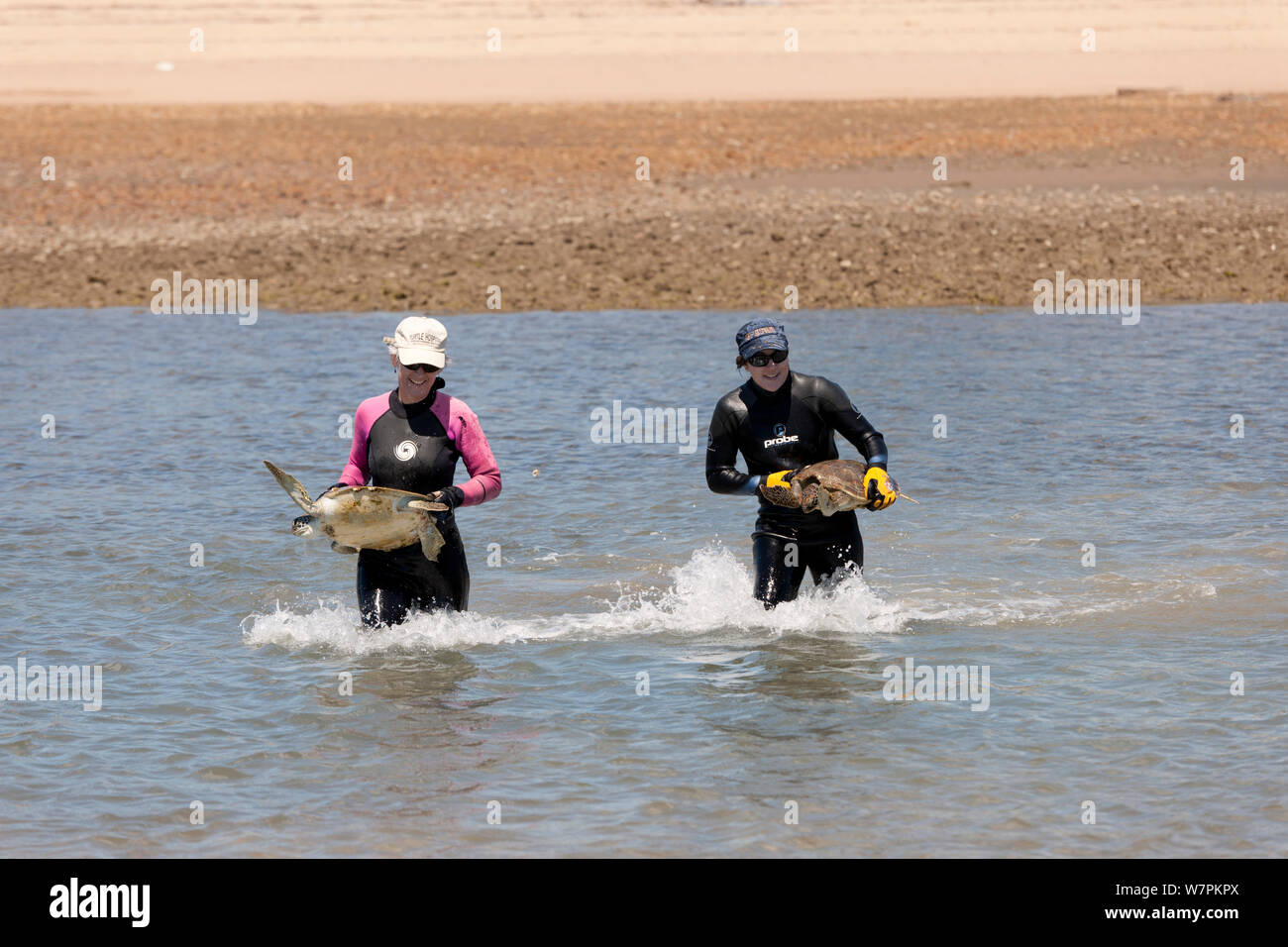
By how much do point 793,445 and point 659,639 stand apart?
5.01ft

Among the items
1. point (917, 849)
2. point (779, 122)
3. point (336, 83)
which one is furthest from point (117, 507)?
point (336, 83)

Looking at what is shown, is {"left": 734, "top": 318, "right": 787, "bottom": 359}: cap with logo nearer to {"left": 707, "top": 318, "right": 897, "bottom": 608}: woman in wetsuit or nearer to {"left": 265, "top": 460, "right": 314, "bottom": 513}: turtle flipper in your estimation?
{"left": 707, "top": 318, "right": 897, "bottom": 608}: woman in wetsuit

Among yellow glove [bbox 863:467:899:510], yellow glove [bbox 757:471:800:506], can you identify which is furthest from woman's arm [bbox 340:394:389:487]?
yellow glove [bbox 863:467:899:510]

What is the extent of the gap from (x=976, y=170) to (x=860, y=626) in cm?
2291

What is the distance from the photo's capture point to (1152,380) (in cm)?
1694

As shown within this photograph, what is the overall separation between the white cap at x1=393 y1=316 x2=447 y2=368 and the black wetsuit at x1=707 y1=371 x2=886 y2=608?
5.39 feet

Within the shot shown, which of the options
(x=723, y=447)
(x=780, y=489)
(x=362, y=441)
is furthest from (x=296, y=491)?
(x=780, y=489)

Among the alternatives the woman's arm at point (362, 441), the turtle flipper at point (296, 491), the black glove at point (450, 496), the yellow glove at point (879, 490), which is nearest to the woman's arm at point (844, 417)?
the yellow glove at point (879, 490)

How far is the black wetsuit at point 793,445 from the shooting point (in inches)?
351

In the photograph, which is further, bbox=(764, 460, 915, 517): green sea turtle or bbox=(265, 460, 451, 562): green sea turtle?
bbox=(764, 460, 915, 517): green sea turtle

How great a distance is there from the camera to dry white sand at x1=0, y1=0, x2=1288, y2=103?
5044 centimetres

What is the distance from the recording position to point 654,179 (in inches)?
1193

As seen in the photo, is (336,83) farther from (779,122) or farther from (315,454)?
(315,454)

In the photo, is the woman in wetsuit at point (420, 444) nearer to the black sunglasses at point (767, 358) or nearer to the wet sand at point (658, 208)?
the black sunglasses at point (767, 358)
